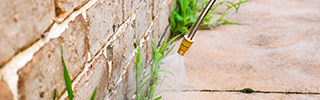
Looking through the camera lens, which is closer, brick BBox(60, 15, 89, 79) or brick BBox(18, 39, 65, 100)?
brick BBox(18, 39, 65, 100)

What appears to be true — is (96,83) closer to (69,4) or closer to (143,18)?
(69,4)

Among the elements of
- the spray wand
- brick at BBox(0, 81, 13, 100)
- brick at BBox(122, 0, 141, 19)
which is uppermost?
brick at BBox(0, 81, 13, 100)

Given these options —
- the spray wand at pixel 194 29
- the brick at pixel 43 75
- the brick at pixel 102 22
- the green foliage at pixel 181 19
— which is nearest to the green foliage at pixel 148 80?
the spray wand at pixel 194 29

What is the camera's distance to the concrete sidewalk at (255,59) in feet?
5.53

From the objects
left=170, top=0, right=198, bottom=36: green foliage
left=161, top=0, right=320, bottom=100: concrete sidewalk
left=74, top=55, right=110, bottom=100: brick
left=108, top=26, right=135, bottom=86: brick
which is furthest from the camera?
left=170, top=0, right=198, bottom=36: green foliage

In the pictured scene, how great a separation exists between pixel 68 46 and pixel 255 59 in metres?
1.64

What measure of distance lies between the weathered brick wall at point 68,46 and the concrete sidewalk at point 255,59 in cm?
58

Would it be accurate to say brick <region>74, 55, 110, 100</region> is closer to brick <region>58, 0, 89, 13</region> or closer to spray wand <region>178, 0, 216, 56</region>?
brick <region>58, 0, 89, 13</region>

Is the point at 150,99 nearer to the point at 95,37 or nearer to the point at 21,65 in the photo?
the point at 95,37

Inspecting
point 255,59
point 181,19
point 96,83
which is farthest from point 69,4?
point 181,19

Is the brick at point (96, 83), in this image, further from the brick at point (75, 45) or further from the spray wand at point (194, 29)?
the spray wand at point (194, 29)

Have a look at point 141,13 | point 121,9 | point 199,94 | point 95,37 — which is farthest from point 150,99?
point 95,37

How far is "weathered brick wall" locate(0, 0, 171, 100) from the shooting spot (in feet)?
1.68

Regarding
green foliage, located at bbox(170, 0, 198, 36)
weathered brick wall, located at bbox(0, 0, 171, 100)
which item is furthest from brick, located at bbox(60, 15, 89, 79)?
green foliage, located at bbox(170, 0, 198, 36)
